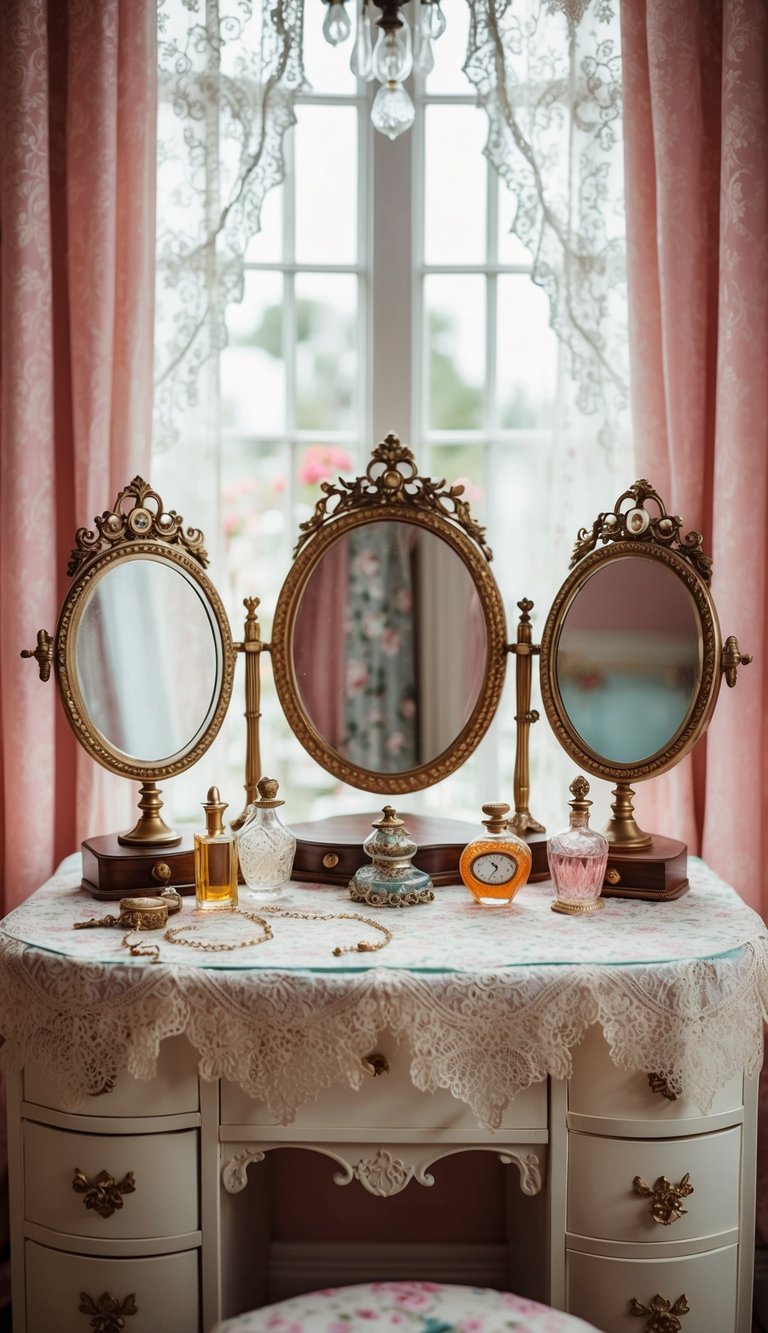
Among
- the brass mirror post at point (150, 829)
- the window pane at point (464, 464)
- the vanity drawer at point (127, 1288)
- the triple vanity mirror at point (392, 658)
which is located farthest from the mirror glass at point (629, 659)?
the vanity drawer at point (127, 1288)

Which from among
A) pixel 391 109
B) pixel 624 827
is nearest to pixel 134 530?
pixel 391 109

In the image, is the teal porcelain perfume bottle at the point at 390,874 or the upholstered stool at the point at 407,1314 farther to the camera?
the teal porcelain perfume bottle at the point at 390,874

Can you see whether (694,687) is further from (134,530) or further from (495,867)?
(134,530)

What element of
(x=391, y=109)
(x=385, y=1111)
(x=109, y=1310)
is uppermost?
(x=391, y=109)

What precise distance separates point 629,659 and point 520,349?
86 cm

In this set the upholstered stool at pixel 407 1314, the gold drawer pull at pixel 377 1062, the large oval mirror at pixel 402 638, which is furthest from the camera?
the large oval mirror at pixel 402 638

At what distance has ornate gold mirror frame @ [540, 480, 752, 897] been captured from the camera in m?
2.00

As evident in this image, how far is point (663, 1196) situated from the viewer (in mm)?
1682

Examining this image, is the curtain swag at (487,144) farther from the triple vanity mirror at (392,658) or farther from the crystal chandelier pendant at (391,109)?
the crystal chandelier pendant at (391,109)

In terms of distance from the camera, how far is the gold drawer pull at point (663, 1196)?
5.51ft

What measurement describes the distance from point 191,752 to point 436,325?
1185mm

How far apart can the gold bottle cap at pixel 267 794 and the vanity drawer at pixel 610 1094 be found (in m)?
0.69

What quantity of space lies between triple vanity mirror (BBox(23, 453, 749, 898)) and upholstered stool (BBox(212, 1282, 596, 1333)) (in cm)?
79

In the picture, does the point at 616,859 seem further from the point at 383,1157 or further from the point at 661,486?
the point at 661,486
